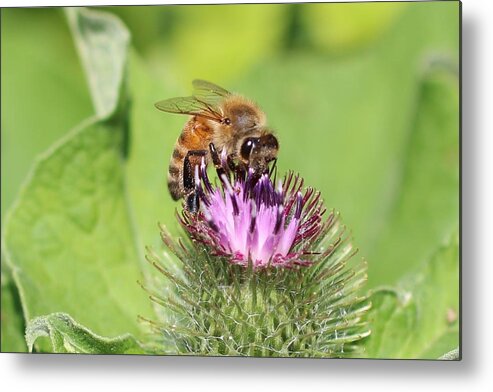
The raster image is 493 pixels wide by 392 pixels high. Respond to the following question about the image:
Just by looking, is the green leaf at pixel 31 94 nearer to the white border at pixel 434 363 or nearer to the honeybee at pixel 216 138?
the white border at pixel 434 363

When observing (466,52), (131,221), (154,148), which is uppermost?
(466,52)

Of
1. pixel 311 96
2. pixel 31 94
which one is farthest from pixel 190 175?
pixel 311 96

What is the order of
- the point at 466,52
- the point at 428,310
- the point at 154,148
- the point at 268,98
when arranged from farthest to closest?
the point at 268,98 < the point at 154,148 < the point at 466,52 < the point at 428,310

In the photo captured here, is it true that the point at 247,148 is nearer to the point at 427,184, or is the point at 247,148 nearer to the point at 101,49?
the point at 101,49

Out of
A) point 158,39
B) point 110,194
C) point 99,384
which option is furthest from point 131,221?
point 158,39

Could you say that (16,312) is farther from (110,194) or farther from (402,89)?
(402,89)

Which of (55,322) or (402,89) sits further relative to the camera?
(402,89)

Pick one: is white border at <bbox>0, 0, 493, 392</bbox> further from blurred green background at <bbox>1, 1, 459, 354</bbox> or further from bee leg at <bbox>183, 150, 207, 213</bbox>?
bee leg at <bbox>183, 150, 207, 213</bbox>
